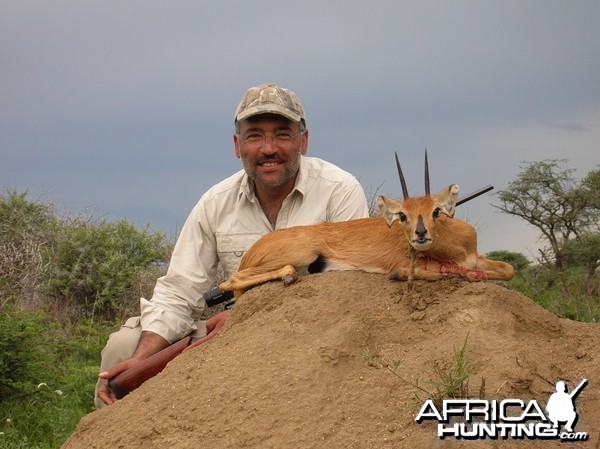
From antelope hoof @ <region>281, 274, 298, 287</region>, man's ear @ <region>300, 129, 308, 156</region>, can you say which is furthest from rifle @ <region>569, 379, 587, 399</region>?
man's ear @ <region>300, 129, 308, 156</region>

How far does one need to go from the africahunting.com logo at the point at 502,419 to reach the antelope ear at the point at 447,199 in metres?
1.74

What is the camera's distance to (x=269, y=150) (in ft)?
24.2

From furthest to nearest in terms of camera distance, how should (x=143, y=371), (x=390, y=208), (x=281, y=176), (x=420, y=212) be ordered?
1. (x=281, y=176)
2. (x=143, y=371)
3. (x=390, y=208)
4. (x=420, y=212)

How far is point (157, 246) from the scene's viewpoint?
1678 centimetres

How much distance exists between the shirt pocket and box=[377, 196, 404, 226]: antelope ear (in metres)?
2.24

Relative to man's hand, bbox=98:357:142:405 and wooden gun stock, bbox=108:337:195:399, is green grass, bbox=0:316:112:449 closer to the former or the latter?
man's hand, bbox=98:357:142:405

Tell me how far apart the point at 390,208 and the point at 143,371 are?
2.23m

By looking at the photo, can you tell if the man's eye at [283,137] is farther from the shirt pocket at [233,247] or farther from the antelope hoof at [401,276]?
the antelope hoof at [401,276]

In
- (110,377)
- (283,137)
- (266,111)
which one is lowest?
(110,377)

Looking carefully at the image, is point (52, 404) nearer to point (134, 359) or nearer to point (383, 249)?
point (134, 359)

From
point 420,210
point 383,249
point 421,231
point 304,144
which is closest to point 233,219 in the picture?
point 304,144

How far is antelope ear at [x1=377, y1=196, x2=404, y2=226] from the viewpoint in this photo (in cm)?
561

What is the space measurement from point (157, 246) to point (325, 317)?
12.2 m

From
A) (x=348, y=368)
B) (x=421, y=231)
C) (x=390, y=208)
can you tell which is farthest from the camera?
(x=390, y=208)
